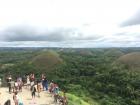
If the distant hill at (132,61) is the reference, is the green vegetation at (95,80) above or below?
below

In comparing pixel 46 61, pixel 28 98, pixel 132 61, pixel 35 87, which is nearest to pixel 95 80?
pixel 132 61

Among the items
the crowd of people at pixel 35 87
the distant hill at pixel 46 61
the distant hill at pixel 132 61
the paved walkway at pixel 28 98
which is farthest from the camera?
the distant hill at pixel 46 61

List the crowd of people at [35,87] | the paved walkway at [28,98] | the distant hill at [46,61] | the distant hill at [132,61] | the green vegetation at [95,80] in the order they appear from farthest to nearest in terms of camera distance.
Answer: the distant hill at [46,61], the distant hill at [132,61], the green vegetation at [95,80], the crowd of people at [35,87], the paved walkway at [28,98]

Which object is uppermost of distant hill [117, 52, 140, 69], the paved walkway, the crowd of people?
the crowd of people

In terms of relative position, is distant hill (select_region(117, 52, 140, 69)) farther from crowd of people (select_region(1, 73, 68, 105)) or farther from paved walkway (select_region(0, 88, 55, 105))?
paved walkway (select_region(0, 88, 55, 105))

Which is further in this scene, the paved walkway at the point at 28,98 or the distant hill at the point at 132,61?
the distant hill at the point at 132,61

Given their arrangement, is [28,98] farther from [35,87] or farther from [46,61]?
[46,61]

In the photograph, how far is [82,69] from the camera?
4572 inches

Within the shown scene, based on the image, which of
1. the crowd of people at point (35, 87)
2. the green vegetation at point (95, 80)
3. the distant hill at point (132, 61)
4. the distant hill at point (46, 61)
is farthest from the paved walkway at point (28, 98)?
the distant hill at point (46, 61)

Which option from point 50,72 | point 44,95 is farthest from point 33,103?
point 50,72

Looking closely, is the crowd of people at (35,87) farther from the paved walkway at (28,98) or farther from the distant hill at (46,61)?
the distant hill at (46,61)

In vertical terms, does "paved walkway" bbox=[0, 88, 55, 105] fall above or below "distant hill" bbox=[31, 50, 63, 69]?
above

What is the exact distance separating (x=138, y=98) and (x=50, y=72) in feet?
158

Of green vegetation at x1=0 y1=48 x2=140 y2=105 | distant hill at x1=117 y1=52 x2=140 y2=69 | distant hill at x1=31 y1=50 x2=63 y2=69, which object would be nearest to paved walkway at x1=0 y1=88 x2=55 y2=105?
green vegetation at x1=0 y1=48 x2=140 y2=105
